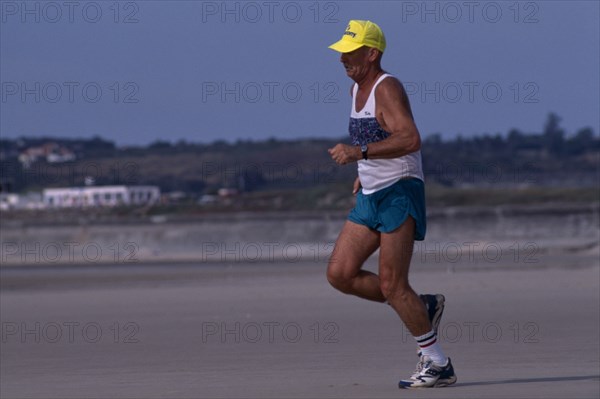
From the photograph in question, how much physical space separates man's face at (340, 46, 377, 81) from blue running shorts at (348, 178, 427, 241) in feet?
1.98

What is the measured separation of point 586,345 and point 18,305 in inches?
254

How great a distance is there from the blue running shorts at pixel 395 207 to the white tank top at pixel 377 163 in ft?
0.11

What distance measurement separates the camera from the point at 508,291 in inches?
448

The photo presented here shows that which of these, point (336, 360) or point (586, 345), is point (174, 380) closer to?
point (336, 360)

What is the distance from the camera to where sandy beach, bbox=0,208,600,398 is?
19.0 ft

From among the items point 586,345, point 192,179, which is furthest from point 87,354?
point 192,179

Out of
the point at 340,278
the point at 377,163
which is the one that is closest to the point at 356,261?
the point at 340,278

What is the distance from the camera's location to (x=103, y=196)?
43656 millimetres

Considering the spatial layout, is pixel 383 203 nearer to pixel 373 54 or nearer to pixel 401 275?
pixel 401 275

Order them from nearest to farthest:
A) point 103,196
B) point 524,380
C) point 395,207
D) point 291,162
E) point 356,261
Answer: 1. point 395,207
2. point 356,261
3. point 524,380
4. point 103,196
5. point 291,162

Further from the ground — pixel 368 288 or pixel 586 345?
pixel 368 288

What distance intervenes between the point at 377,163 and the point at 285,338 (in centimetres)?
278

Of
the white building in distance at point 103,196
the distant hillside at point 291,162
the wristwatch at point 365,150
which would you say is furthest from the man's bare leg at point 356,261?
the white building in distance at point 103,196

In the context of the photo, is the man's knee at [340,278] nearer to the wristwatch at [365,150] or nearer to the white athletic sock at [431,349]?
the white athletic sock at [431,349]
